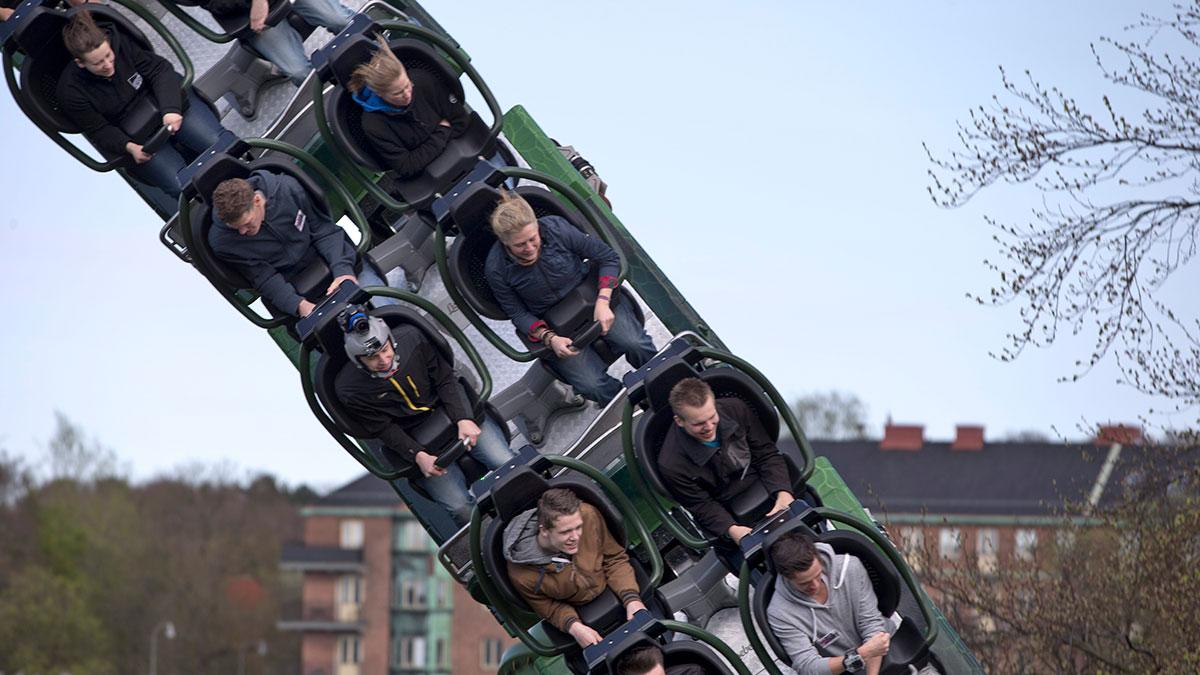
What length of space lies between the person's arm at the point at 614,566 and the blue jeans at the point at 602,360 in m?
1.03

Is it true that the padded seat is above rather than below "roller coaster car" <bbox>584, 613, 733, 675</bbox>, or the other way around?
above

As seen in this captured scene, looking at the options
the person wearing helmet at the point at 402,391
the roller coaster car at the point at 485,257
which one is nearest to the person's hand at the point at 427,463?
the person wearing helmet at the point at 402,391

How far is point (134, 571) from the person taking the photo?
249 feet

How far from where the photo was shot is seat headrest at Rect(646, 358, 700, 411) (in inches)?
373

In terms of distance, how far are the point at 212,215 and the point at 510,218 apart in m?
1.60

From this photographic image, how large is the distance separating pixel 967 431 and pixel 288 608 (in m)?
29.2

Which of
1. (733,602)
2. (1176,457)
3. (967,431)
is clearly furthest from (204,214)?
(967,431)

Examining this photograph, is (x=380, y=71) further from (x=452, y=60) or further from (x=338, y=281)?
(x=338, y=281)

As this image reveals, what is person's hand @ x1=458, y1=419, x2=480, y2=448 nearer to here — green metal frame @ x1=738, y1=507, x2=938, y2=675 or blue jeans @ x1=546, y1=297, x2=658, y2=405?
blue jeans @ x1=546, y1=297, x2=658, y2=405

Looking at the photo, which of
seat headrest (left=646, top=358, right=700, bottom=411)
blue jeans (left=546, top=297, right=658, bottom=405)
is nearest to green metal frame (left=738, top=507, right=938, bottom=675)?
seat headrest (left=646, top=358, right=700, bottom=411)

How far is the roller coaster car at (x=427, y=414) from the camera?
9.59m

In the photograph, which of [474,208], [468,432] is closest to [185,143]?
[474,208]

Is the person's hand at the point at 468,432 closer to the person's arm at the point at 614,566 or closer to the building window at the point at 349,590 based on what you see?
the person's arm at the point at 614,566

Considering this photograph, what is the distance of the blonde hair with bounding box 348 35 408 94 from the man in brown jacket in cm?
225
